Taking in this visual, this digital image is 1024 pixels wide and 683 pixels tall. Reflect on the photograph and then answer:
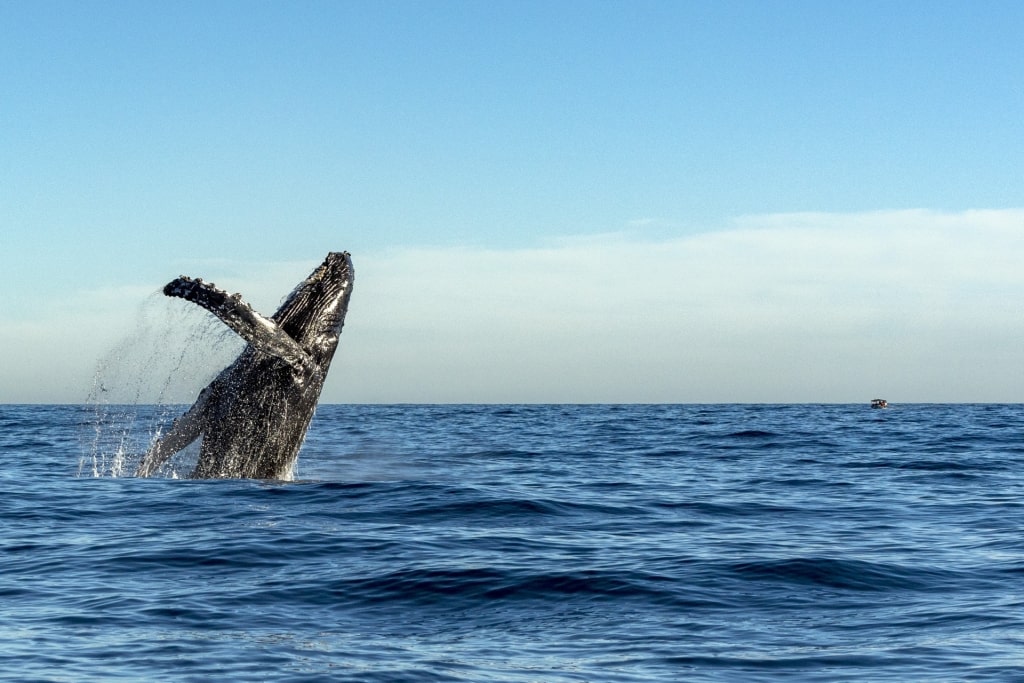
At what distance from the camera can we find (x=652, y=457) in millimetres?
28312

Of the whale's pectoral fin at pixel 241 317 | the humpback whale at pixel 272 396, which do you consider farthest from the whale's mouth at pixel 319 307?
the whale's pectoral fin at pixel 241 317

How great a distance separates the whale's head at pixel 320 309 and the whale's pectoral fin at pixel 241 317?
0.66m

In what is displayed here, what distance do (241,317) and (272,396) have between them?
7.17 ft

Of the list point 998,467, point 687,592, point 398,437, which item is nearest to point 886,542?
point 687,592

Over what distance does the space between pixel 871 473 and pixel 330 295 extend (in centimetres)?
1164

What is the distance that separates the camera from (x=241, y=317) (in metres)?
15.6

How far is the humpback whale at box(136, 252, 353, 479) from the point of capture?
17.3m

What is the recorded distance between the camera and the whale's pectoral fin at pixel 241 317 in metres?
15.0

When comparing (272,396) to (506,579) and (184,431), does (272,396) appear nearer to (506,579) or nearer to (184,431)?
(184,431)

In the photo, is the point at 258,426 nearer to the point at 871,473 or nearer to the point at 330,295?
the point at 330,295

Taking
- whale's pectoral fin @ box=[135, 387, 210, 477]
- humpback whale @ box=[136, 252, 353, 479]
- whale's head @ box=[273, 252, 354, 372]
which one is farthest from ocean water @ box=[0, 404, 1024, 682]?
whale's head @ box=[273, 252, 354, 372]

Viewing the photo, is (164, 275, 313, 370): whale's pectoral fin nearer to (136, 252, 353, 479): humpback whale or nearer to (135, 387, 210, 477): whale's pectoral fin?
(136, 252, 353, 479): humpback whale

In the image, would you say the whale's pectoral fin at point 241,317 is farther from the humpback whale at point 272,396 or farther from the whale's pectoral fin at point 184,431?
the whale's pectoral fin at point 184,431

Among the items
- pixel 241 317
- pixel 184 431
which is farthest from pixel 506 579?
pixel 184 431
